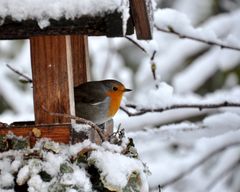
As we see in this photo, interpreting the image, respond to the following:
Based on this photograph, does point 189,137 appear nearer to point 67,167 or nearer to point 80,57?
point 80,57

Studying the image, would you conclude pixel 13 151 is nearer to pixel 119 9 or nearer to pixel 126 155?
pixel 126 155

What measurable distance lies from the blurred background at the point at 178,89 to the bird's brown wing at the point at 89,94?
0.60 meters

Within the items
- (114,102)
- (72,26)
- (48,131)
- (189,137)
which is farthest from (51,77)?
(189,137)

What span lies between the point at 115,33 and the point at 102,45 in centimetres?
506

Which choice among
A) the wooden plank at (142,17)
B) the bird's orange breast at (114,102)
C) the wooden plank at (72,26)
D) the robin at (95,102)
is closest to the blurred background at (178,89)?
the bird's orange breast at (114,102)

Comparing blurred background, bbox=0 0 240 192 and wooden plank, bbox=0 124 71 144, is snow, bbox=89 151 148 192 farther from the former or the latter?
blurred background, bbox=0 0 240 192

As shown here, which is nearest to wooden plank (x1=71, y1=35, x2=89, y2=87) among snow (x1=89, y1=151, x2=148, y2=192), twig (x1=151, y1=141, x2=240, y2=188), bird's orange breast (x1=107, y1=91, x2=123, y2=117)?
bird's orange breast (x1=107, y1=91, x2=123, y2=117)

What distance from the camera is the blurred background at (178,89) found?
4.55 meters

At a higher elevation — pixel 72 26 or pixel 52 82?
pixel 72 26

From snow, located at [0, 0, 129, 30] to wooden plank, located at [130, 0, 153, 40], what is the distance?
34cm

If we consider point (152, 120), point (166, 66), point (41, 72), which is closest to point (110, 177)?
point (41, 72)

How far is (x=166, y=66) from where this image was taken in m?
7.34

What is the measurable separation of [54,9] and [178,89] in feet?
13.8

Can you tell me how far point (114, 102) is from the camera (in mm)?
3842
